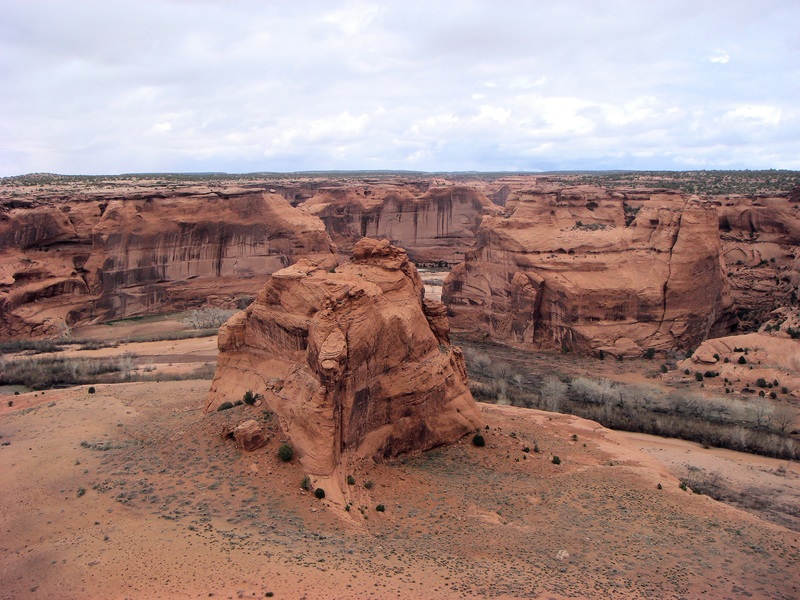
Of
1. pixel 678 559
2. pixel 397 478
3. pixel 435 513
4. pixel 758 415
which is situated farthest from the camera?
pixel 758 415

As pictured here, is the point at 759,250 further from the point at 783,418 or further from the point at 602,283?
the point at 783,418

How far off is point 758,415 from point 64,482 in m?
32.8

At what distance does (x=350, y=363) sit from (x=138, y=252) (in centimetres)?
4208

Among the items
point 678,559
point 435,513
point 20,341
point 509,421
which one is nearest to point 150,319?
point 20,341

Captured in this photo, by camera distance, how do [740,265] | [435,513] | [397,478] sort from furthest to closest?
[740,265] < [397,478] < [435,513]

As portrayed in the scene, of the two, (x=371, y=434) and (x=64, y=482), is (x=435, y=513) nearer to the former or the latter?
(x=371, y=434)

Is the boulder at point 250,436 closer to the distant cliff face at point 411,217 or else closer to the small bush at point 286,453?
the small bush at point 286,453

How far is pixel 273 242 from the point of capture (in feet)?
207

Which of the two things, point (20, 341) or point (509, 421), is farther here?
point (20, 341)

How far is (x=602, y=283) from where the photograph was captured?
46375 millimetres

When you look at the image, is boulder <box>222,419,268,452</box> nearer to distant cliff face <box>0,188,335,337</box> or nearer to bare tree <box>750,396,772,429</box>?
bare tree <box>750,396,772,429</box>

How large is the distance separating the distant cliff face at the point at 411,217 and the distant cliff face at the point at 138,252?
24.0 metres

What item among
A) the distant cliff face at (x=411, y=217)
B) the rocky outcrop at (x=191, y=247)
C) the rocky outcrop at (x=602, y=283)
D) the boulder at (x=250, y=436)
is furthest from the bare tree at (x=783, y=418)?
the distant cliff face at (x=411, y=217)

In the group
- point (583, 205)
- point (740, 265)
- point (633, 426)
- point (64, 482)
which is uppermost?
point (583, 205)
